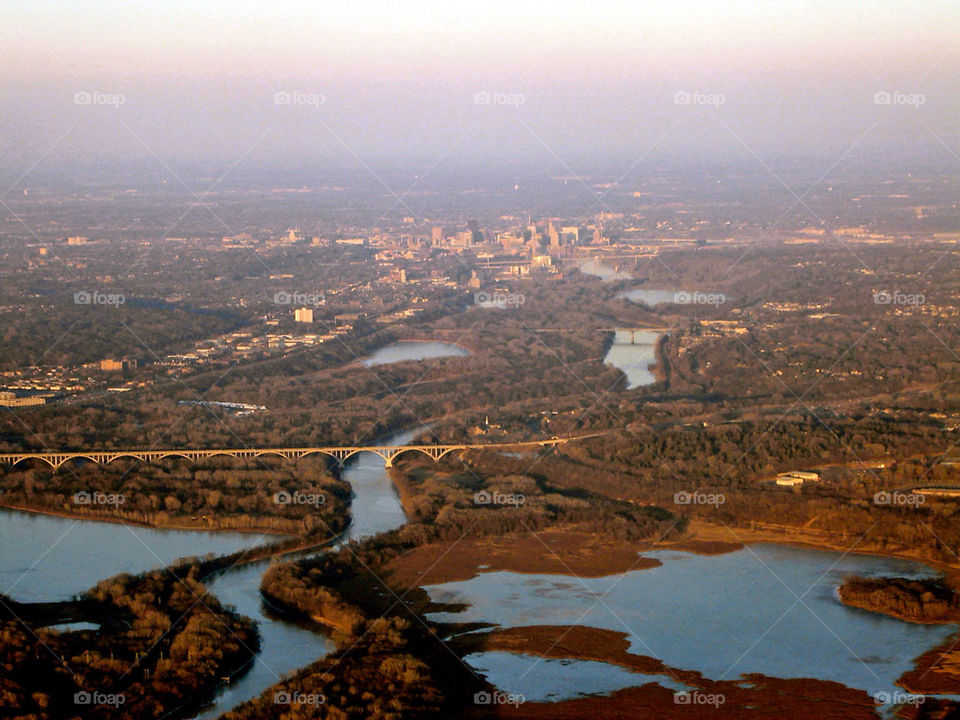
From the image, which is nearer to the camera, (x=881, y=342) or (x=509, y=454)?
(x=509, y=454)

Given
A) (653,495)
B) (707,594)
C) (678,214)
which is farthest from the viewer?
(678,214)

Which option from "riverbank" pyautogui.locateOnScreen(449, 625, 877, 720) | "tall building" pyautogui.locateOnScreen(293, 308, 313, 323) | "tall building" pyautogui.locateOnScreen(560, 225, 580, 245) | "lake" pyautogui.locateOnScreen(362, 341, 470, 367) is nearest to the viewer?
"riverbank" pyautogui.locateOnScreen(449, 625, 877, 720)

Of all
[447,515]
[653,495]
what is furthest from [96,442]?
[653,495]

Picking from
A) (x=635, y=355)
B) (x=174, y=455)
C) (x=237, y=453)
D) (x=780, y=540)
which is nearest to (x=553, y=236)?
(x=635, y=355)

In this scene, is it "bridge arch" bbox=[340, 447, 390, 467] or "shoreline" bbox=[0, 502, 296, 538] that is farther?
"bridge arch" bbox=[340, 447, 390, 467]

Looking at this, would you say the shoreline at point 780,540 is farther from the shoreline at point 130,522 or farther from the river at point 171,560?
the shoreline at point 130,522

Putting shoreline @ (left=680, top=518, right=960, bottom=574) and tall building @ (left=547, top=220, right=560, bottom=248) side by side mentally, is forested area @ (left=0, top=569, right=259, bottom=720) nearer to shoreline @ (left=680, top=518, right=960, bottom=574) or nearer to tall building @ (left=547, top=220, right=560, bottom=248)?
shoreline @ (left=680, top=518, right=960, bottom=574)

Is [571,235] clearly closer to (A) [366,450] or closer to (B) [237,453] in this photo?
(A) [366,450]

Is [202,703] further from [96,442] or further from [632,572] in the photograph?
[96,442]

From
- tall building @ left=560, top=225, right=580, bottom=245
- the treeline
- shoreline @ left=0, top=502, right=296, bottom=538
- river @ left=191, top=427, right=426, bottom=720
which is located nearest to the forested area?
river @ left=191, top=427, right=426, bottom=720

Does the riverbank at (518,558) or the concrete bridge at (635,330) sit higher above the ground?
the riverbank at (518,558)

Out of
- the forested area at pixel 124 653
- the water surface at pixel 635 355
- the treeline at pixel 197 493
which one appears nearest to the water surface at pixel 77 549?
the treeline at pixel 197 493
